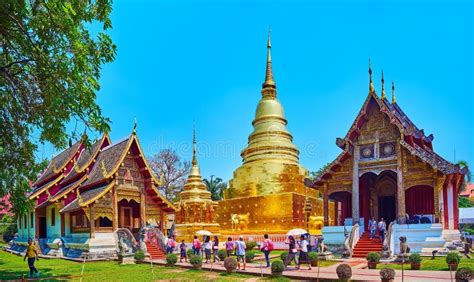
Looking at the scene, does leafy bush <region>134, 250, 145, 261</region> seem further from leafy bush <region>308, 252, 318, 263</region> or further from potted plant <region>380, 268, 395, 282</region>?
potted plant <region>380, 268, 395, 282</region>

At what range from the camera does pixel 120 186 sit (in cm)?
2659

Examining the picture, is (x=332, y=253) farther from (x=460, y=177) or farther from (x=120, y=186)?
(x=120, y=186)

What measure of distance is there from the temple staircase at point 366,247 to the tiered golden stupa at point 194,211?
58.2 feet

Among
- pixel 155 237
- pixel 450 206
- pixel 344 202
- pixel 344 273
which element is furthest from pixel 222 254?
pixel 450 206

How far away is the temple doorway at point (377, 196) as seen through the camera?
2667 cm

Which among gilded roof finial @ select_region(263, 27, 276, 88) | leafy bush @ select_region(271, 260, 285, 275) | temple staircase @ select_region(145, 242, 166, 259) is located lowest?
temple staircase @ select_region(145, 242, 166, 259)

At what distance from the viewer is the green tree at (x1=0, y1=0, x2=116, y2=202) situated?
37.1 feet

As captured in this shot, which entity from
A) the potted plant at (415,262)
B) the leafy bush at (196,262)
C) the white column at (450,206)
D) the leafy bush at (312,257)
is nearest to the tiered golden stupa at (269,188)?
the white column at (450,206)

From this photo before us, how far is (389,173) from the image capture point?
26281 millimetres

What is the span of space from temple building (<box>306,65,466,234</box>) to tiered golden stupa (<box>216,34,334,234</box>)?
23.5ft

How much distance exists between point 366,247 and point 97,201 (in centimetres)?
1414

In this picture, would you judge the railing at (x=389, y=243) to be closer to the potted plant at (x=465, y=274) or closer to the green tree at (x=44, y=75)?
the potted plant at (x=465, y=274)

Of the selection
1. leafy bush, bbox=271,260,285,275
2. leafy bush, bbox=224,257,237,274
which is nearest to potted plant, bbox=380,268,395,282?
leafy bush, bbox=271,260,285,275

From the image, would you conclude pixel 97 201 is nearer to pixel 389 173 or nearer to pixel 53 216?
pixel 53 216
